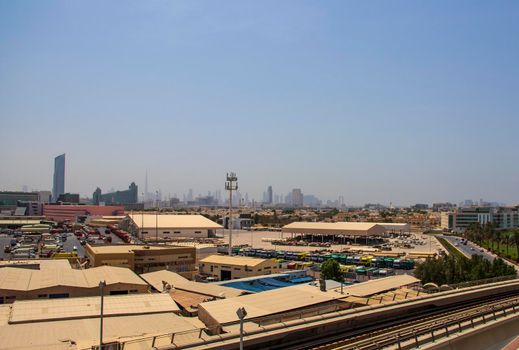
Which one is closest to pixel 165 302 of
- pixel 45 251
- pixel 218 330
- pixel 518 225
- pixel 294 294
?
pixel 294 294

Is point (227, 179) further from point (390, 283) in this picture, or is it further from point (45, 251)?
point (390, 283)

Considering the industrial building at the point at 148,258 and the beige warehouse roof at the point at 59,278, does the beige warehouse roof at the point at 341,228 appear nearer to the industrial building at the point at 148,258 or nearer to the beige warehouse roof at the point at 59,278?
the industrial building at the point at 148,258

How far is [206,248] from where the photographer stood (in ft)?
110

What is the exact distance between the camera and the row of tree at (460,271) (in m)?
19.3

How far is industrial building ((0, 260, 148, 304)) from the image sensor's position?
47.8 feet

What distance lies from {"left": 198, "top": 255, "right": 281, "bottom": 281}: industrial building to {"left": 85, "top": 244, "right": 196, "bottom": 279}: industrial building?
973mm

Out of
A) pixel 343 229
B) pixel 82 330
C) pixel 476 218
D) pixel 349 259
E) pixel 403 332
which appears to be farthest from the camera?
pixel 476 218

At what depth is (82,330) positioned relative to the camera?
9938mm

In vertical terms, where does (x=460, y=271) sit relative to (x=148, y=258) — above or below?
above

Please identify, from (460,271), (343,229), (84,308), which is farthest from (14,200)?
(460,271)

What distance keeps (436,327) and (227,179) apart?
2661 centimetres

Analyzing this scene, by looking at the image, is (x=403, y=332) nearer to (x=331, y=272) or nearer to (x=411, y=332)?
(x=411, y=332)

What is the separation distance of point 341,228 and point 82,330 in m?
42.7

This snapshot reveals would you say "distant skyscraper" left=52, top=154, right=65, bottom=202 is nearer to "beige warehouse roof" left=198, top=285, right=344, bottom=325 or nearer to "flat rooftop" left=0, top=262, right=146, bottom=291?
"flat rooftop" left=0, top=262, right=146, bottom=291
